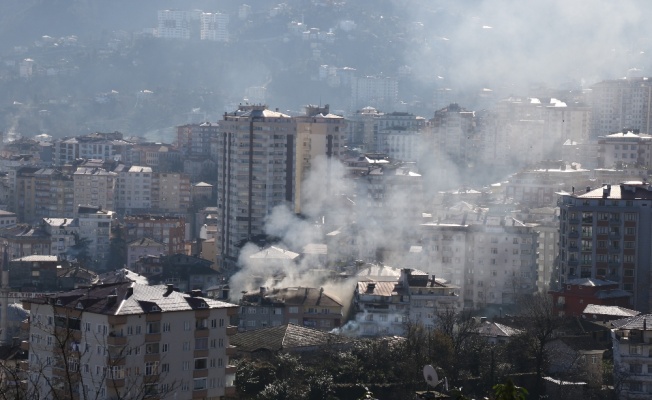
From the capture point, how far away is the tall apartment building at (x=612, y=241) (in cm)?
2438

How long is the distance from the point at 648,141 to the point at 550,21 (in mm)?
34905

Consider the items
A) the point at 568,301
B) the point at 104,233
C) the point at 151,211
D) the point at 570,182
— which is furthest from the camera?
the point at 151,211

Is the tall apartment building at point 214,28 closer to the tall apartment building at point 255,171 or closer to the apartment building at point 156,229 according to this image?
the apartment building at point 156,229

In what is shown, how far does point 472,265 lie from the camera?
2703 cm

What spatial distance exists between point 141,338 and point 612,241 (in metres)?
10.5

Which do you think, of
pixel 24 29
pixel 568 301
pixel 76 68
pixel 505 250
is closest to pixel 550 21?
pixel 76 68

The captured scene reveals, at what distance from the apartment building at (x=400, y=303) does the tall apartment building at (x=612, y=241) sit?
7.69 ft

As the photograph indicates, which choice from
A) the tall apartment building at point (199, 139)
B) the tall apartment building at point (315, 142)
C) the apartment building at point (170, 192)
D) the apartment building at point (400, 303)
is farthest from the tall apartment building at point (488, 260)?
the tall apartment building at point (199, 139)

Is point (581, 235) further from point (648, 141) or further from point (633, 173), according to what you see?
point (648, 141)

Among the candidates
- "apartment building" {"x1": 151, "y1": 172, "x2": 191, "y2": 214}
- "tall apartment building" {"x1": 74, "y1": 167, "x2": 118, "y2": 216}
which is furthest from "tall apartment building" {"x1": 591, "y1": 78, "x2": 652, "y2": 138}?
"tall apartment building" {"x1": 74, "y1": 167, "x2": 118, "y2": 216}

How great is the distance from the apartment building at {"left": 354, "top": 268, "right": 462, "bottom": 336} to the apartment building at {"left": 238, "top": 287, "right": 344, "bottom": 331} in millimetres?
347

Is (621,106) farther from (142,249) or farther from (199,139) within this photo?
(142,249)

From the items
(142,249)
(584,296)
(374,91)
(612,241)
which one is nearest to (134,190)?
(142,249)

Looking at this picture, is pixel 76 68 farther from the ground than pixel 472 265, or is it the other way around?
pixel 76 68
